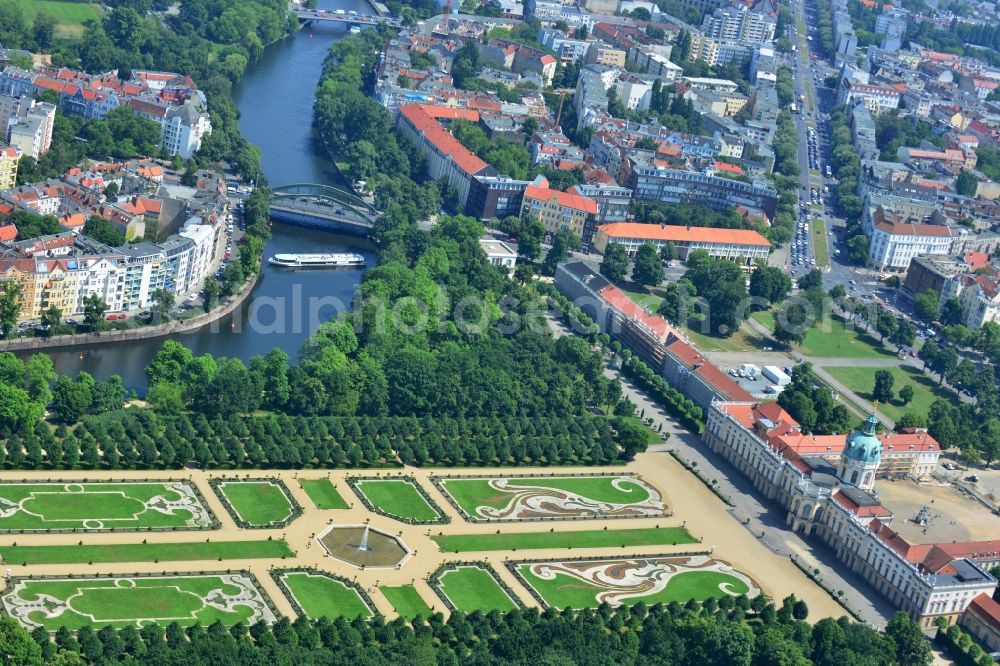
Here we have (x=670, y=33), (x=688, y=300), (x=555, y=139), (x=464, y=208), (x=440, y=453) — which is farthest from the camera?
(x=670, y=33)

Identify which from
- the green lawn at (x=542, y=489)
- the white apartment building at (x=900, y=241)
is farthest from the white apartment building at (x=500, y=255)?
the white apartment building at (x=900, y=241)

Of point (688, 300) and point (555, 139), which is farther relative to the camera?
point (555, 139)

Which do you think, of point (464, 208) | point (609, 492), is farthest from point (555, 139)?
point (609, 492)

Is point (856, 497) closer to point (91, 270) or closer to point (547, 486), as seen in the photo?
point (547, 486)

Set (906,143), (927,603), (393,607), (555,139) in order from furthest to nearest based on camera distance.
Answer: (906,143) → (555,139) → (927,603) → (393,607)

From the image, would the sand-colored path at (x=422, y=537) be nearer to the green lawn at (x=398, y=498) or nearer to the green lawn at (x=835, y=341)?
the green lawn at (x=398, y=498)

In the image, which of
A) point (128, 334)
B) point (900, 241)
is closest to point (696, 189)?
point (900, 241)

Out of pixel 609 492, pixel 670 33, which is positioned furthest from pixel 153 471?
pixel 670 33

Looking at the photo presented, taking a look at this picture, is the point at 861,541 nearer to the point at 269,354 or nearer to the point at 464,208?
the point at 269,354
